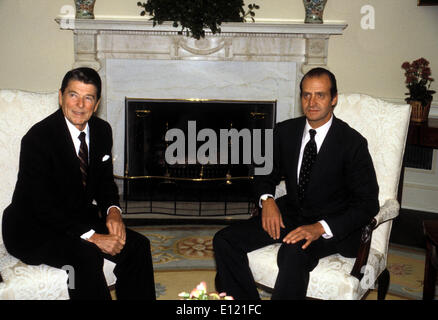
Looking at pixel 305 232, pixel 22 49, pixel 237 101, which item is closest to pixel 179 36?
pixel 237 101

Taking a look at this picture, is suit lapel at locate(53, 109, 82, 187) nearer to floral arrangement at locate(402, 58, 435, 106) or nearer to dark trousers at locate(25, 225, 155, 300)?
dark trousers at locate(25, 225, 155, 300)

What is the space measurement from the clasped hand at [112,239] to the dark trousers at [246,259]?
1.65ft

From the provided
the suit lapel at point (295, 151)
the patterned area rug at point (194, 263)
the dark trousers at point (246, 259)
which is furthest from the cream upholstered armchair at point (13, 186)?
the suit lapel at point (295, 151)

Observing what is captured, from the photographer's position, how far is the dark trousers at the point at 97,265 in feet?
6.79

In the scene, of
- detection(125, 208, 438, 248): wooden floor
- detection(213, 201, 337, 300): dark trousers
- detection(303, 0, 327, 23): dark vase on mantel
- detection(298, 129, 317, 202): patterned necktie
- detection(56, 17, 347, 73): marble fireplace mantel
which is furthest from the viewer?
detection(56, 17, 347, 73): marble fireplace mantel

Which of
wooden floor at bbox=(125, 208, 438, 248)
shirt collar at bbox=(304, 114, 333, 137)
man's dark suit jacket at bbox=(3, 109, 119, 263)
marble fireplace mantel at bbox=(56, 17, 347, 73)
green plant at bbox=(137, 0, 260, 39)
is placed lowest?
wooden floor at bbox=(125, 208, 438, 248)

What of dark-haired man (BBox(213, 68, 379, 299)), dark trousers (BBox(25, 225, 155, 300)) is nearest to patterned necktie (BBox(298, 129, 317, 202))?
dark-haired man (BBox(213, 68, 379, 299))

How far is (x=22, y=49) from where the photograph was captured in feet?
15.7

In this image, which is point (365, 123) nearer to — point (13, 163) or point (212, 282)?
point (212, 282)

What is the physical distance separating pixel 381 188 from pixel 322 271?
74 cm

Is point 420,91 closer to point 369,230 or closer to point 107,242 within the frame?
point 369,230

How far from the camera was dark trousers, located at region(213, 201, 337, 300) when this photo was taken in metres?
2.19

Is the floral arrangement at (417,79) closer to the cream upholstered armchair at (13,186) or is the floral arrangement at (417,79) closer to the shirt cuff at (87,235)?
the cream upholstered armchair at (13,186)

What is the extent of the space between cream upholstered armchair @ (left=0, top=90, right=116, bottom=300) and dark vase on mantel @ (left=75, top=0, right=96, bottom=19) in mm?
2138
